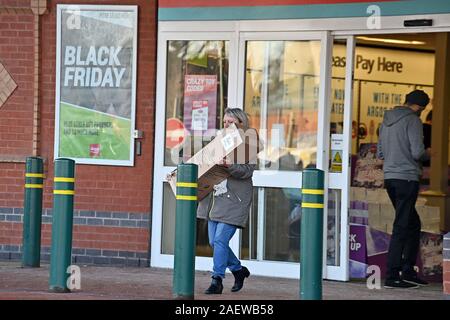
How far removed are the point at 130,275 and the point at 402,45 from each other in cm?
570

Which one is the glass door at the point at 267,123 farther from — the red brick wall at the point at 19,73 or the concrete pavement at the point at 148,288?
the red brick wall at the point at 19,73

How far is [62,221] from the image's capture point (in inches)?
360

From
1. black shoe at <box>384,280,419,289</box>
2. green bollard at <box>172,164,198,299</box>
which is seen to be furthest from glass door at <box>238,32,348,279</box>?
green bollard at <box>172,164,198,299</box>

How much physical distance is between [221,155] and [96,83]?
3.21 metres

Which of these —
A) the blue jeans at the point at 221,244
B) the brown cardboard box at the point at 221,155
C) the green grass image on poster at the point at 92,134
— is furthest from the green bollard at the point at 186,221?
the green grass image on poster at the point at 92,134

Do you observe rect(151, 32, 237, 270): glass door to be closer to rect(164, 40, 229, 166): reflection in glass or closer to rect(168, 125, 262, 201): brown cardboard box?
rect(164, 40, 229, 166): reflection in glass

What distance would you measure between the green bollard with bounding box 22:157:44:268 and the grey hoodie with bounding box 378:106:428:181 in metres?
3.62

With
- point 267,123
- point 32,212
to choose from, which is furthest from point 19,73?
point 267,123

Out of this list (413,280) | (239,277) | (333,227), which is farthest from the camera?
(333,227)

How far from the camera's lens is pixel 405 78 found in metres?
14.5

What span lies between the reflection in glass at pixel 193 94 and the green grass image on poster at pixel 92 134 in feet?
1.79

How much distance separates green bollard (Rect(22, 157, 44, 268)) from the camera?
1062 centimetres

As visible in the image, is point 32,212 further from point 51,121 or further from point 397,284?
point 397,284
